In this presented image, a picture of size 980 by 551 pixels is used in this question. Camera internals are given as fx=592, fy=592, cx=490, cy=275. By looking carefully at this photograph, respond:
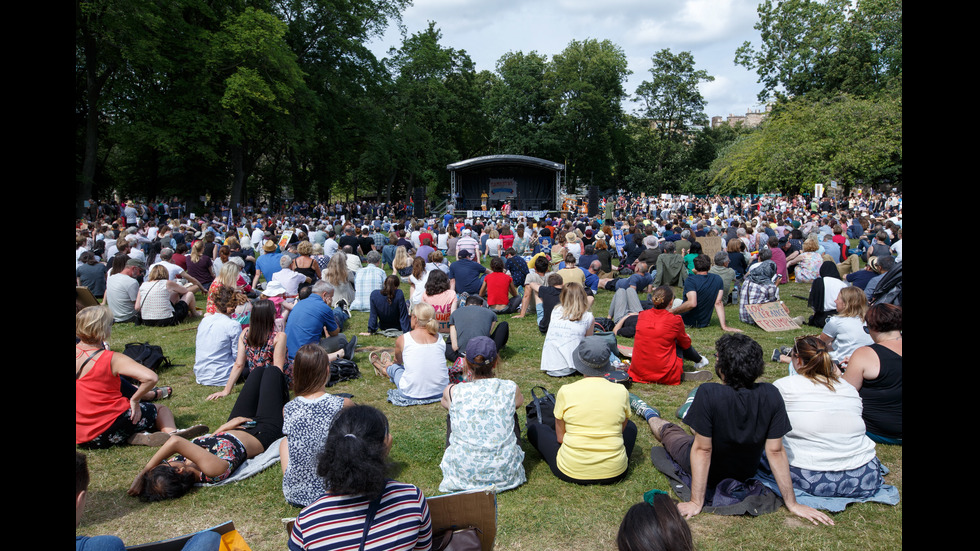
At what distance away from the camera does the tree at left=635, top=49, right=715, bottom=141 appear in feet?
171

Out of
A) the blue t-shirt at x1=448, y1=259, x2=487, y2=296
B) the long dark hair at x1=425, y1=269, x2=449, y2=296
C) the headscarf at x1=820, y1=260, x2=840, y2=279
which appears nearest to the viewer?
the long dark hair at x1=425, y1=269, x2=449, y2=296

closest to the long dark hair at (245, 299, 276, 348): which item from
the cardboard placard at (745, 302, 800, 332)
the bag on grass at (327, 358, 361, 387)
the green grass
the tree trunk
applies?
the green grass

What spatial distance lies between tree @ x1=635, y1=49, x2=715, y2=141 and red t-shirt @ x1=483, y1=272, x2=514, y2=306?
48447mm

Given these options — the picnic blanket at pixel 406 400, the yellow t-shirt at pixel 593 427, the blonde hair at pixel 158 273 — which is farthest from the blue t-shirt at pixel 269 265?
the yellow t-shirt at pixel 593 427

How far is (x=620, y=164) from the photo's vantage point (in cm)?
5397

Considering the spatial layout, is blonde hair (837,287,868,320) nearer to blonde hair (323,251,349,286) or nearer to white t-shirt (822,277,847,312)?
white t-shirt (822,277,847,312)

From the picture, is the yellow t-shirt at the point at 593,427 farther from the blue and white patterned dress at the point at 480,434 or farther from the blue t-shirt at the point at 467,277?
the blue t-shirt at the point at 467,277

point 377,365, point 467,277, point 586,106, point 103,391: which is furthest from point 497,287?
point 586,106

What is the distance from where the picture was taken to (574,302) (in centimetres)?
623

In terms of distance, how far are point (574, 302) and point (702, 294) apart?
3.18 meters

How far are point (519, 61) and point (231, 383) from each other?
1914 inches
